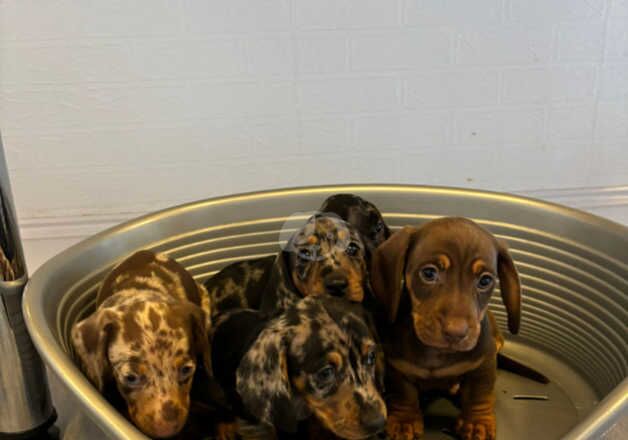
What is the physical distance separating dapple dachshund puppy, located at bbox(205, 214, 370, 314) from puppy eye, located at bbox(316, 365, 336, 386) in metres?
0.23

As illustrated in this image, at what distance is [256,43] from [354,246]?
3.86 ft

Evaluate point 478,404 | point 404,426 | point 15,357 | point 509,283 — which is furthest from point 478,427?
point 15,357

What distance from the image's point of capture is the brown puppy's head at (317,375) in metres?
1.15

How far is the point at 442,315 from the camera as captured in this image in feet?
4.00

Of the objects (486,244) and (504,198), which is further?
(504,198)

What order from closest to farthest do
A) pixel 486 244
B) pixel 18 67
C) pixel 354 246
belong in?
pixel 486 244
pixel 354 246
pixel 18 67

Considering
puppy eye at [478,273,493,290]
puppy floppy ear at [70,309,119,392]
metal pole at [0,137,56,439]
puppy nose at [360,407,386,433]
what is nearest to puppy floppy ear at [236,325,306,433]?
puppy nose at [360,407,386,433]

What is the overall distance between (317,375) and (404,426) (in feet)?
1.07

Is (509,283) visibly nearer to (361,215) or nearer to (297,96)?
(361,215)

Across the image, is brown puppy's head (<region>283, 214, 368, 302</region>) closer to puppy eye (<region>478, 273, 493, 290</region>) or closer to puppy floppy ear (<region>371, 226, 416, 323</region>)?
puppy floppy ear (<region>371, 226, 416, 323</region>)

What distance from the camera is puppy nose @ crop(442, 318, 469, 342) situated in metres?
1.20

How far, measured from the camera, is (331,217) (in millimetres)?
1515

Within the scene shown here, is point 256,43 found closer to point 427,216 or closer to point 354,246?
point 427,216

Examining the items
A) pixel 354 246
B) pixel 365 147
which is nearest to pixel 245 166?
pixel 365 147
